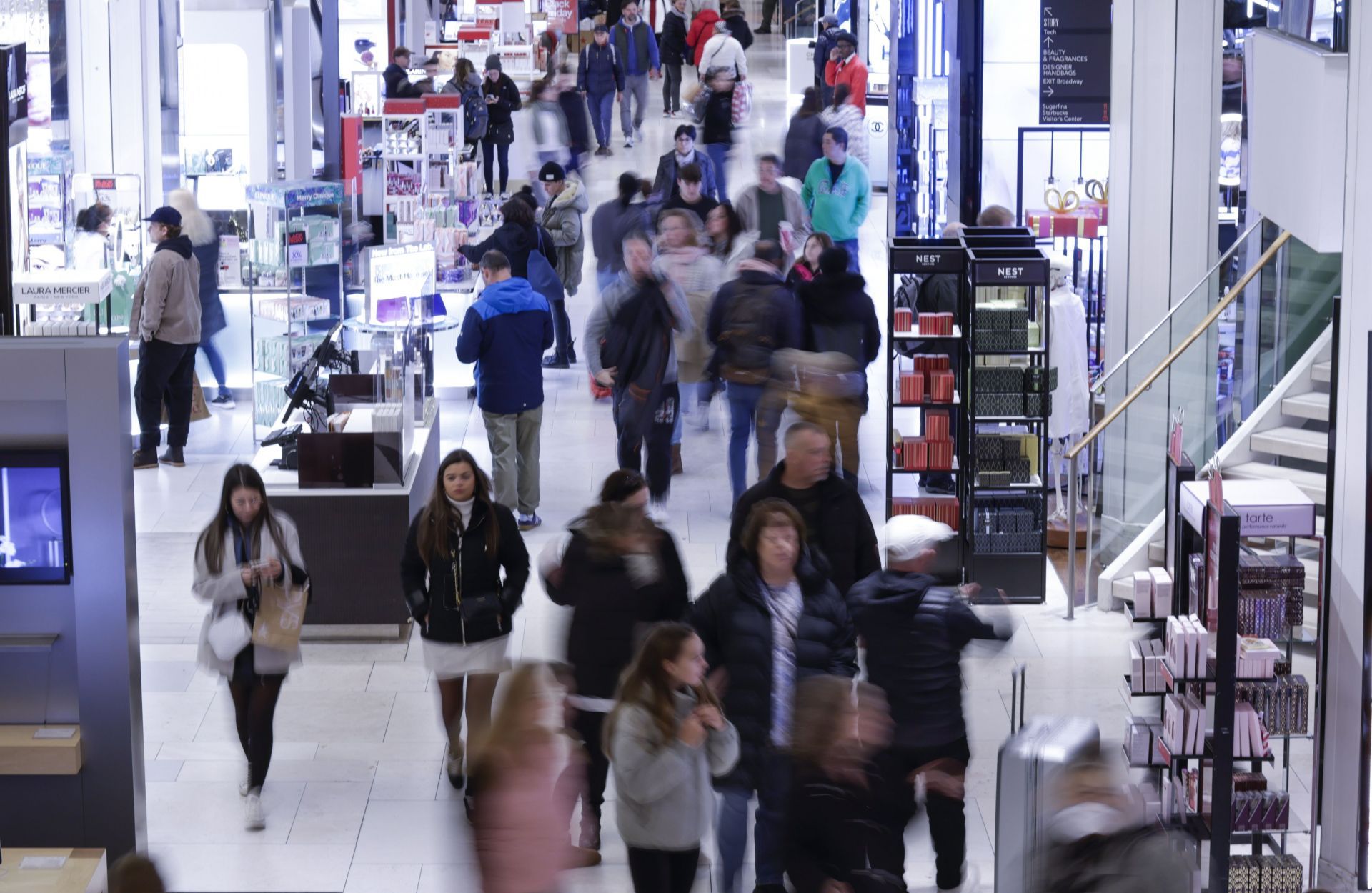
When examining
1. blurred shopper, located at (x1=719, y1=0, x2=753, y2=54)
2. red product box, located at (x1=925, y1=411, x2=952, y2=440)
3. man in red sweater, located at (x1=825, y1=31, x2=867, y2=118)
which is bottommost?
red product box, located at (x1=925, y1=411, x2=952, y2=440)

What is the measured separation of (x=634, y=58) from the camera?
25266 millimetres

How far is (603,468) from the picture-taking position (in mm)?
12750

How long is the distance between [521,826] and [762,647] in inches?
55.9

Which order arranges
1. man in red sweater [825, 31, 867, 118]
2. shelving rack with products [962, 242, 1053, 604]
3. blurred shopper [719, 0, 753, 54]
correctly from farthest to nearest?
1. blurred shopper [719, 0, 753, 54]
2. man in red sweater [825, 31, 867, 118]
3. shelving rack with products [962, 242, 1053, 604]

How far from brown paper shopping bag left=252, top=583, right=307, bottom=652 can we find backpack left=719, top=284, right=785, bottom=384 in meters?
3.85

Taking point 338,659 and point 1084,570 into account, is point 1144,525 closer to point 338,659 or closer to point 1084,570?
point 1084,570

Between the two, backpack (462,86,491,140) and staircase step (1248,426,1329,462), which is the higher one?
backpack (462,86,491,140)

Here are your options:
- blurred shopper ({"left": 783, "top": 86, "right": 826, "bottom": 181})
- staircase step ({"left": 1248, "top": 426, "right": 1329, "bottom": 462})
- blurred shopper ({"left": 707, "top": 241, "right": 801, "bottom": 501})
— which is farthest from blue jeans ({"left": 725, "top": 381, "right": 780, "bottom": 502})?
blurred shopper ({"left": 783, "top": 86, "right": 826, "bottom": 181})

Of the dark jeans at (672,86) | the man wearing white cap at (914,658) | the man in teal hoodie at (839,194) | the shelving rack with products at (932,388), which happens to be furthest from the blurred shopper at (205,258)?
the dark jeans at (672,86)

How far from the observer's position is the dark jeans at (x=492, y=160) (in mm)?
23141

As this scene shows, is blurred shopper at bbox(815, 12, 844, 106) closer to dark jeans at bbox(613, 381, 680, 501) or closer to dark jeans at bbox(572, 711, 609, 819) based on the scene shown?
dark jeans at bbox(613, 381, 680, 501)

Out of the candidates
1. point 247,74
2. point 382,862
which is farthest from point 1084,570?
point 247,74

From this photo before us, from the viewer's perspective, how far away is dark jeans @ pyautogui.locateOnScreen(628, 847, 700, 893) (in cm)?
575

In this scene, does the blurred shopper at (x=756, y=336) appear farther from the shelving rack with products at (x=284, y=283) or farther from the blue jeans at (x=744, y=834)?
the blue jeans at (x=744, y=834)
